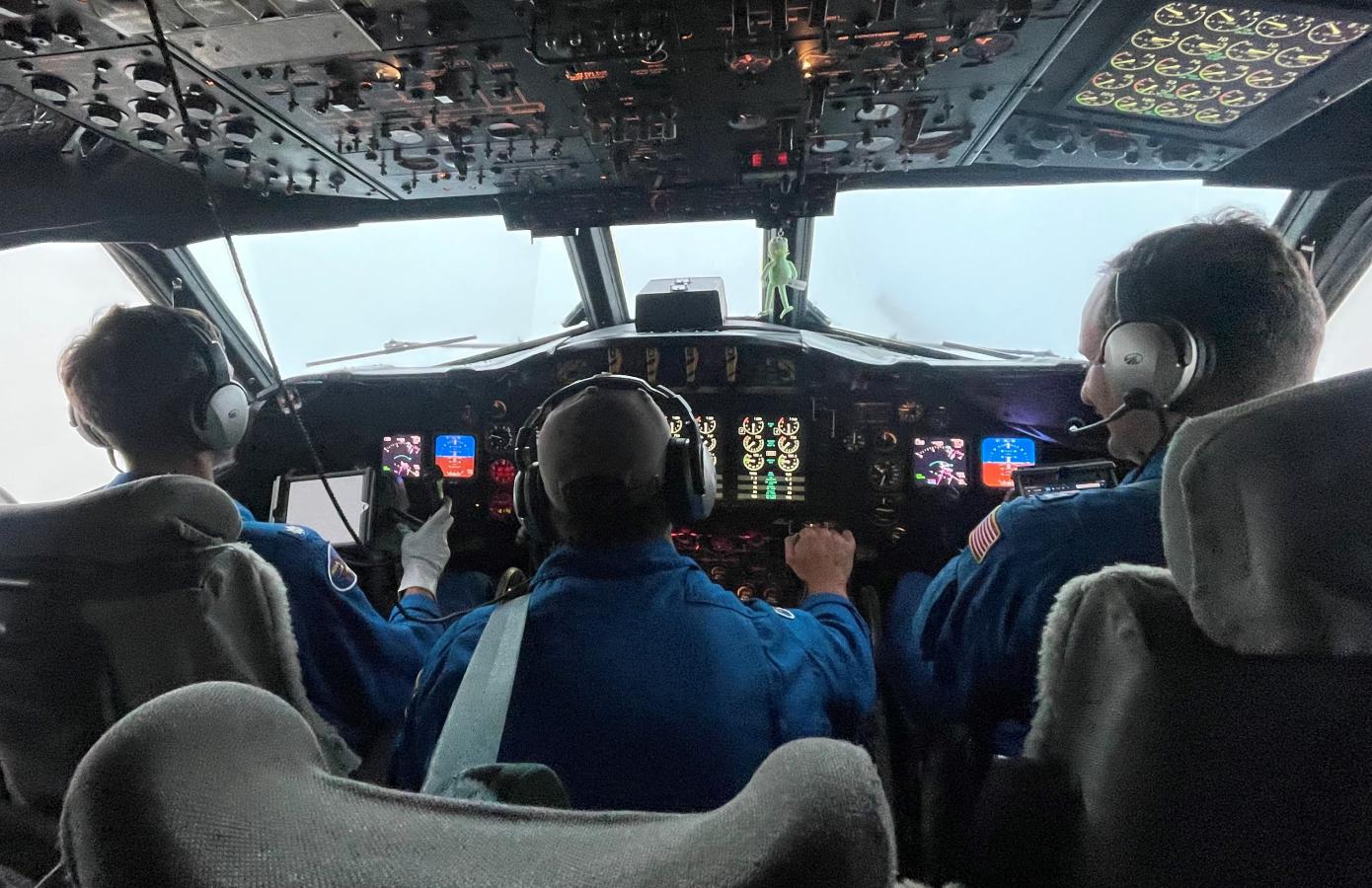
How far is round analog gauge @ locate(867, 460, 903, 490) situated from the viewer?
2363 millimetres

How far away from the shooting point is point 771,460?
2414mm

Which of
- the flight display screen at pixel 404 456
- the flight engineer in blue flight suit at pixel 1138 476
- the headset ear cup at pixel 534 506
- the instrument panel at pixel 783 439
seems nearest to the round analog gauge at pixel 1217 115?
the flight engineer in blue flight suit at pixel 1138 476

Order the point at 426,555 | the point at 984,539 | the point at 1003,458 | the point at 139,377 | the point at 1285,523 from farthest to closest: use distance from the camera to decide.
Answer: the point at 1003,458
the point at 426,555
the point at 139,377
the point at 984,539
the point at 1285,523

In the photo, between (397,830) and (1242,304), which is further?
(1242,304)

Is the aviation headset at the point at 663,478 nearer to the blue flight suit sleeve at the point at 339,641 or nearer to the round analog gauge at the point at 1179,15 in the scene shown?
the blue flight suit sleeve at the point at 339,641

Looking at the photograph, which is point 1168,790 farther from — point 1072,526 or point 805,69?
point 805,69

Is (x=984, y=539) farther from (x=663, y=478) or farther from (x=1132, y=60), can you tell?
(x=1132, y=60)

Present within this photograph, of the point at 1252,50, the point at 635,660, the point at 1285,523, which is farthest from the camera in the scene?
the point at 1252,50

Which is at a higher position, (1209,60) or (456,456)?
(1209,60)

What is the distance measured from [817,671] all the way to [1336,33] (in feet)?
5.37

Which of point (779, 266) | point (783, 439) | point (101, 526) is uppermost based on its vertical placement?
point (779, 266)

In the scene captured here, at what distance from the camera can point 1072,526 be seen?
1063mm

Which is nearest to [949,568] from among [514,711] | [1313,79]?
[514,711]

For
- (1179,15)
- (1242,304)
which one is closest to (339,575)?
(1242,304)
